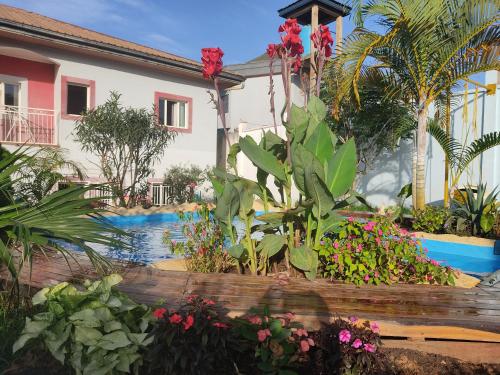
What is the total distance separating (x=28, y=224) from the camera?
2.71 meters

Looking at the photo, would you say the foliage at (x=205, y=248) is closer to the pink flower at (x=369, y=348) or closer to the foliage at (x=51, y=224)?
the foliage at (x=51, y=224)

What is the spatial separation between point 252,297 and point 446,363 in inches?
60.5

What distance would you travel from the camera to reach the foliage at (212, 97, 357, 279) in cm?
421

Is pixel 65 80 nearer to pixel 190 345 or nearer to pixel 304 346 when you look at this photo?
pixel 190 345

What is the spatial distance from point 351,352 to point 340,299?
1297mm

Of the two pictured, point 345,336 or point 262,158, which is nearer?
point 345,336

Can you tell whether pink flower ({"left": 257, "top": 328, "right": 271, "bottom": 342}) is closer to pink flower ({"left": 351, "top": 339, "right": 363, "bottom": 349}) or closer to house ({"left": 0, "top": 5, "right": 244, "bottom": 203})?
pink flower ({"left": 351, "top": 339, "right": 363, "bottom": 349})

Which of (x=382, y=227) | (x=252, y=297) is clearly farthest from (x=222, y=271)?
(x=382, y=227)

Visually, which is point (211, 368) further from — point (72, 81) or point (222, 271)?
point (72, 81)

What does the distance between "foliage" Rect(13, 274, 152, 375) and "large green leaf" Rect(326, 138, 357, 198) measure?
2.36 m

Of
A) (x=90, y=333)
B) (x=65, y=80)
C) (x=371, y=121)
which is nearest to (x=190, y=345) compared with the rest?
(x=90, y=333)

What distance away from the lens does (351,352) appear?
8.32ft

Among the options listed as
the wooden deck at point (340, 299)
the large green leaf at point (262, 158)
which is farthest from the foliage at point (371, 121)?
the wooden deck at point (340, 299)

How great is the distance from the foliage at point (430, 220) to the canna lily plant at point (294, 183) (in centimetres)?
538
